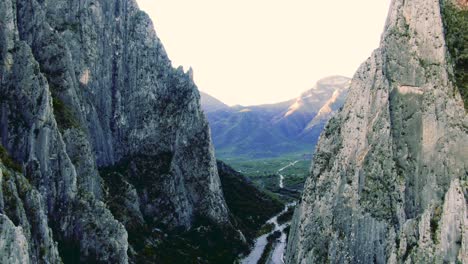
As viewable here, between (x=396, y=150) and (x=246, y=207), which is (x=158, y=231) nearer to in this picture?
(x=246, y=207)

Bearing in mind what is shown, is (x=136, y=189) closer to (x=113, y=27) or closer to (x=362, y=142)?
(x=113, y=27)

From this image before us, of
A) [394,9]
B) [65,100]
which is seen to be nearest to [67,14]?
[65,100]

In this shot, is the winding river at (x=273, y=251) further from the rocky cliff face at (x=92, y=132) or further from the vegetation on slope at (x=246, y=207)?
the rocky cliff face at (x=92, y=132)

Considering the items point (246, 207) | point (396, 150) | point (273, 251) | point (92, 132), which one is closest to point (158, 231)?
point (92, 132)

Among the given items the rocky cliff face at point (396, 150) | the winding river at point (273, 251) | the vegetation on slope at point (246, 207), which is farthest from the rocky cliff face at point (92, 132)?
the rocky cliff face at point (396, 150)

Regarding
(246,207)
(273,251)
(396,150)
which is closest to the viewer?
(396,150)

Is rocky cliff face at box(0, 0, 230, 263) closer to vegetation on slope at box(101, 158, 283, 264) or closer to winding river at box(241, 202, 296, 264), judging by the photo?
vegetation on slope at box(101, 158, 283, 264)
